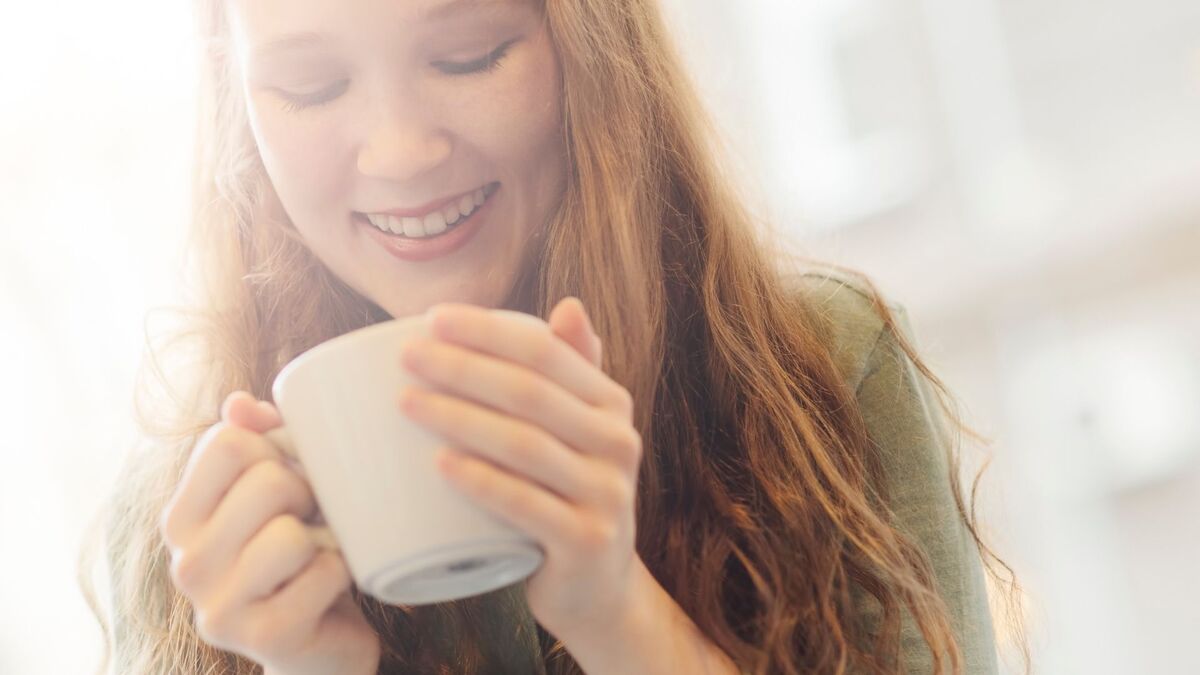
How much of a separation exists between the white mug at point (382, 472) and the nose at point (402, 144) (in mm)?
301

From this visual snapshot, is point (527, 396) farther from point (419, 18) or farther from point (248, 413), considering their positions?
point (419, 18)

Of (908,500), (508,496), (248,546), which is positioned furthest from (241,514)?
(908,500)

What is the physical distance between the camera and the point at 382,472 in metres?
0.46

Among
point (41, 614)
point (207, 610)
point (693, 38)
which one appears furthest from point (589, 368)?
point (41, 614)

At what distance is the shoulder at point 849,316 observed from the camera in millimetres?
823

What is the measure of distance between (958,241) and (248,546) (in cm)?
176

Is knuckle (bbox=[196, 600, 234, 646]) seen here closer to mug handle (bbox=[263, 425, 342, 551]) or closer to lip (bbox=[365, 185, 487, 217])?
mug handle (bbox=[263, 425, 342, 551])

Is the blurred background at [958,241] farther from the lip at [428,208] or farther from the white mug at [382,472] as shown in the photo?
the white mug at [382,472]

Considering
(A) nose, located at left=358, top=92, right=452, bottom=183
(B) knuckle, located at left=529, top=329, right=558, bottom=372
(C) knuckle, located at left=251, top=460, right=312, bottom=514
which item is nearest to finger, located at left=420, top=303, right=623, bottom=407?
(B) knuckle, located at left=529, top=329, right=558, bottom=372

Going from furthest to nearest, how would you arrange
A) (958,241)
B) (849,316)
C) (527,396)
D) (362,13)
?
(958,241) → (849,316) → (362,13) → (527,396)

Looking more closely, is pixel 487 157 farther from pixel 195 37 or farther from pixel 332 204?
pixel 195 37

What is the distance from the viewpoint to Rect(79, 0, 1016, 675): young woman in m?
0.67

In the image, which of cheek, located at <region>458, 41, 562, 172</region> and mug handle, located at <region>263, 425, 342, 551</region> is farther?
cheek, located at <region>458, 41, 562, 172</region>

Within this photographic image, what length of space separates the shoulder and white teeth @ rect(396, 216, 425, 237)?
0.30 m
